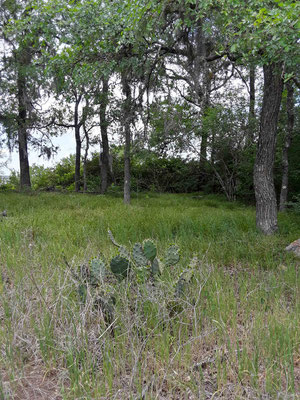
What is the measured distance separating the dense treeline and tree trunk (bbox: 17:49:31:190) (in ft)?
0.21

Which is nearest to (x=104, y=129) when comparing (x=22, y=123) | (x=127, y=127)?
(x=22, y=123)

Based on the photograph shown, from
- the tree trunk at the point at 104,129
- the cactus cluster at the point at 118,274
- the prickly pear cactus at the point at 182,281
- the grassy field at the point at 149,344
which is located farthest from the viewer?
the tree trunk at the point at 104,129

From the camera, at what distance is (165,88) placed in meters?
8.14

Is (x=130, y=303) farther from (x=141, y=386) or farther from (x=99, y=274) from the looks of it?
(x=141, y=386)

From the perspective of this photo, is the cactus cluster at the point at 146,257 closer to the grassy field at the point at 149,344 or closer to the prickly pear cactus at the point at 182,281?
the grassy field at the point at 149,344

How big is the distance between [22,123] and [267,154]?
11201 millimetres

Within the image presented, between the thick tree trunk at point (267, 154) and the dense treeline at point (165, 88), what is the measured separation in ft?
0.07

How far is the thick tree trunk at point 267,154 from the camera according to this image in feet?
19.9

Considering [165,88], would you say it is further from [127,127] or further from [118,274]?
[118,274]

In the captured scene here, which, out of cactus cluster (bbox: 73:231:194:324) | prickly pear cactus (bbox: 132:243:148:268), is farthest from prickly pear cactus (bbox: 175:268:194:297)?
prickly pear cactus (bbox: 132:243:148:268)

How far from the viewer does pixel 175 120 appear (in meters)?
6.57

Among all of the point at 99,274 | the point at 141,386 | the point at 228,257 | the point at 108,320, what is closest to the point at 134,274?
the point at 99,274

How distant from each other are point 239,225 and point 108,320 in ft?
16.8

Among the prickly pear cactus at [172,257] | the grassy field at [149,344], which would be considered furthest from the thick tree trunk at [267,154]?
the prickly pear cactus at [172,257]
